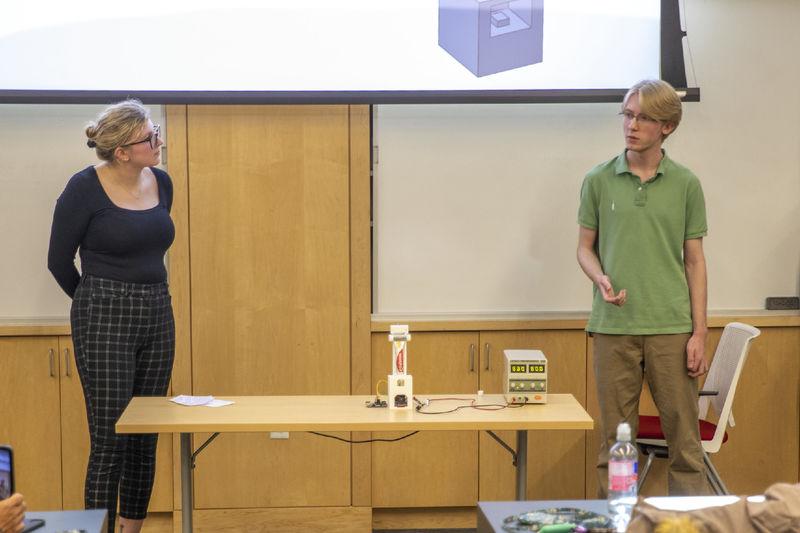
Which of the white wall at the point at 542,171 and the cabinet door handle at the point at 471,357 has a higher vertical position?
the white wall at the point at 542,171

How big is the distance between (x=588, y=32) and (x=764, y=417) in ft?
6.46

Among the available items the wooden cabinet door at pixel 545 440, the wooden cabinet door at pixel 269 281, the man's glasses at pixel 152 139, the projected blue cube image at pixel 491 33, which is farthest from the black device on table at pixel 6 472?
the projected blue cube image at pixel 491 33

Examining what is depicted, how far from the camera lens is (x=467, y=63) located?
4.42 meters

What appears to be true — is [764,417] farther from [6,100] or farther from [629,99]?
[6,100]

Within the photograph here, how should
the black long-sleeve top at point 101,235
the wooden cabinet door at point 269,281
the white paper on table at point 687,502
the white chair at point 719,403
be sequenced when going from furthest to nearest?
the wooden cabinet door at point 269,281, the white chair at point 719,403, the black long-sleeve top at point 101,235, the white paper on table at point 687,502

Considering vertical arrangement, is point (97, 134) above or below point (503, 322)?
above

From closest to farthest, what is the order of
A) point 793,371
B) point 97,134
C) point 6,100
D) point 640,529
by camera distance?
1. point 640,529
2. point 97,134
3. point 6,100
4. point 793,371

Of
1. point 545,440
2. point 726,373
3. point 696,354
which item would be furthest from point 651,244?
point 545,440

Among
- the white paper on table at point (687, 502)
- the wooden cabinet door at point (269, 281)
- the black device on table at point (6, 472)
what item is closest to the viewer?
the black device on table at point (6, 472)

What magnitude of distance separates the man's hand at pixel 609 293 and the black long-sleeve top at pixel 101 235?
5.36 ft

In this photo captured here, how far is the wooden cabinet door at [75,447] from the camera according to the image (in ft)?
14.4

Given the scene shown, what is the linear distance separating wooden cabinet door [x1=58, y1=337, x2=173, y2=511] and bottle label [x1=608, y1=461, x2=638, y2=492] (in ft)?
8.10

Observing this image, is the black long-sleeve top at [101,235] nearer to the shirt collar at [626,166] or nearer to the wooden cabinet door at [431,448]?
the wooden cabinet door at [431,448]

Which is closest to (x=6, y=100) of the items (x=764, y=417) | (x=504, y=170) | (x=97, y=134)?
(x=97, y=134)
